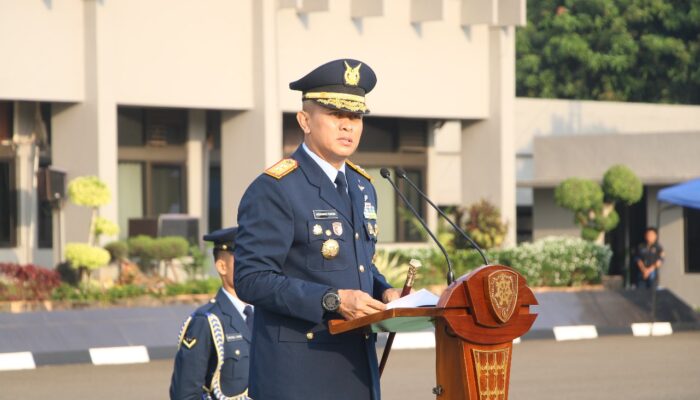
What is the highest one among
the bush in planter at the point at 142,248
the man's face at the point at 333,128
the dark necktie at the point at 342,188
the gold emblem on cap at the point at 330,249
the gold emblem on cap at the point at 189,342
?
the man's face at the point at 333,128

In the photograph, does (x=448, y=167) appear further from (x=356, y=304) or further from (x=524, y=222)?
(x=356, y=304)

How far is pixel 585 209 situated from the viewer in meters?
27.3

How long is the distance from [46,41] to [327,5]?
4.47 meters

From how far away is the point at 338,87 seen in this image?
15.8ft

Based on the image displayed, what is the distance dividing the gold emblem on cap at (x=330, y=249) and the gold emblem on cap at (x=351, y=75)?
0.50 metres

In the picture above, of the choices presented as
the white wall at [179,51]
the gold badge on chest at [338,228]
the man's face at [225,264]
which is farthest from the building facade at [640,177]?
the gold badge on chest at [338,228]

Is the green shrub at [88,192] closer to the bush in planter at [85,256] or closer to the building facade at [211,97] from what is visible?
the bush in planter at [85,256]

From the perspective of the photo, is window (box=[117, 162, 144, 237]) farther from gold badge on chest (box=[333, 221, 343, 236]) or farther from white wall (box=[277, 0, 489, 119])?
gold badge on chest (box=[333, 221, 343, 236])

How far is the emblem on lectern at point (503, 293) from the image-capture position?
14.2ft

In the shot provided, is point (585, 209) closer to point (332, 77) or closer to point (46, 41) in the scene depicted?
point (46, 41)

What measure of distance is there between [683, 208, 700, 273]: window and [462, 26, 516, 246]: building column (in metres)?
3.95

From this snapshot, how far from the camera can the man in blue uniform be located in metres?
4.69

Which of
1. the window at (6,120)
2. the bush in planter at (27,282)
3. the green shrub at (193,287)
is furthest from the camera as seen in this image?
the window at (6,120)

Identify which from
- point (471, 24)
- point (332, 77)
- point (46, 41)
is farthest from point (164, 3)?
point (332, 77)
